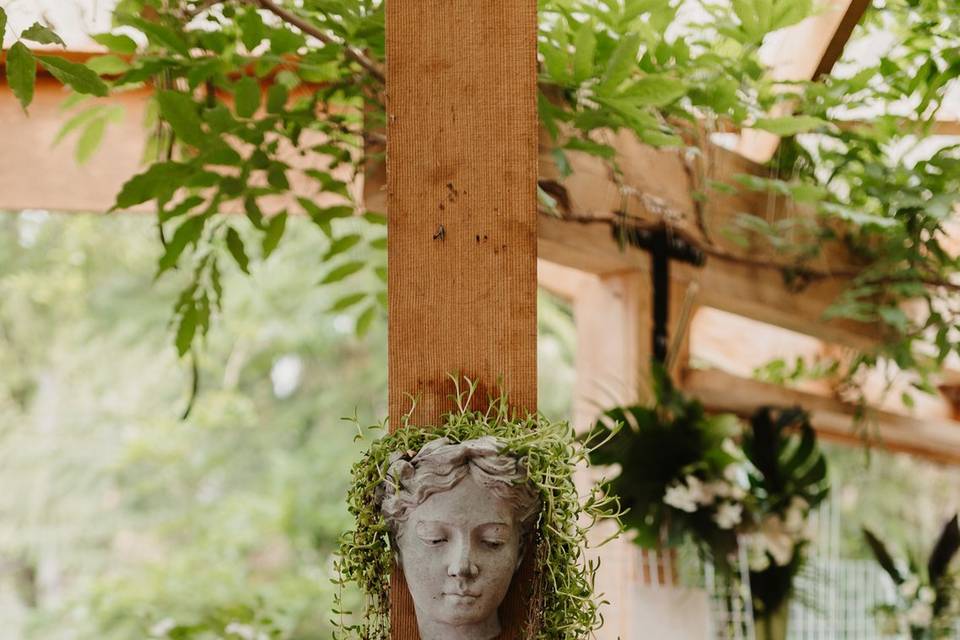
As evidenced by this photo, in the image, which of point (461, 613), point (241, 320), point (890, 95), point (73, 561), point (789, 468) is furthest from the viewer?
point (73, 561)

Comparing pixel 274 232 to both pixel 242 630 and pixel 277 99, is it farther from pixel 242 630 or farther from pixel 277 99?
pixel 242 630

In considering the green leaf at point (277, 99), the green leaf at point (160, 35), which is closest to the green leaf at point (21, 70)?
the green leaf at point (160, 35)

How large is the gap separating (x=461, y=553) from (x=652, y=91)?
68 cm

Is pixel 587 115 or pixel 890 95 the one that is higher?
pixel 890 95

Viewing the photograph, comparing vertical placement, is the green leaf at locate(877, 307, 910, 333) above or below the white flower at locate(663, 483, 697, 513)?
above

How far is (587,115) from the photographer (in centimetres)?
142

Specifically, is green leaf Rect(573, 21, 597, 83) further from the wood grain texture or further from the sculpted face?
the sculpted face

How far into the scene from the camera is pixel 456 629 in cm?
98

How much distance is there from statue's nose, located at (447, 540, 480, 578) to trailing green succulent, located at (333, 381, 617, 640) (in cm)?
9

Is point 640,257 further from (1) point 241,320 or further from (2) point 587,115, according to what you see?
(1) point 241,320

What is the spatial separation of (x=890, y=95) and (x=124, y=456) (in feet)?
20.2

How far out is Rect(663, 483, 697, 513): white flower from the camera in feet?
6.49

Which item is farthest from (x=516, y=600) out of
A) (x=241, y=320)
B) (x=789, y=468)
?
(x=241, y=320)

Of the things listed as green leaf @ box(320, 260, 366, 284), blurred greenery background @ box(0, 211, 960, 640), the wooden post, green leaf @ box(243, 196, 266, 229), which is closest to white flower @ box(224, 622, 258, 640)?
green leaf @ box(320, 260, 366, 284)
